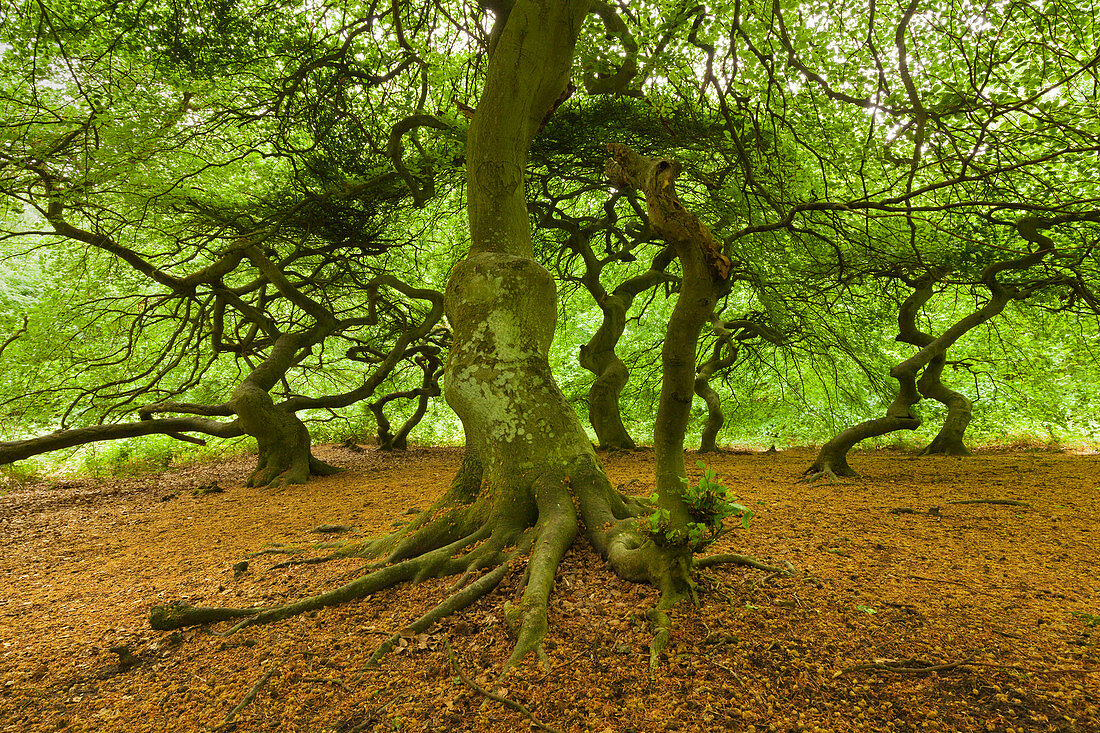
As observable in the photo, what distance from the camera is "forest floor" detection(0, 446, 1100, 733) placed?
169 cm

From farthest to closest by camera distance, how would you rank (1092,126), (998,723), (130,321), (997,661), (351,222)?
(130,321) → (351,222) → (1092,126) → (997,661) → (998,723)

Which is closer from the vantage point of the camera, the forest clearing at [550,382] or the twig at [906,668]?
the twig at [906,668]

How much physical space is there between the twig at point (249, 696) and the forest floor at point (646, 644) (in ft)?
0.05

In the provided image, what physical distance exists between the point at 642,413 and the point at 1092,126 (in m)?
8.63

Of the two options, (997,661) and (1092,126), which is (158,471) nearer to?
(997,661)

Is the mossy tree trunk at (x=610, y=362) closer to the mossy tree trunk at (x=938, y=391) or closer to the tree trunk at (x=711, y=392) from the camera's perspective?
the tree trunk at (x=711, y=392)

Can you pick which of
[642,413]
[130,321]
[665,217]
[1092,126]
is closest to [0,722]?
[665,217]

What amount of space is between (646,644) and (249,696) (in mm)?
1554

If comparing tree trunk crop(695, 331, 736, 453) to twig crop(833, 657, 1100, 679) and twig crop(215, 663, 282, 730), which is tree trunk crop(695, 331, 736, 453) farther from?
twig crop(215, 663, 282, 730)

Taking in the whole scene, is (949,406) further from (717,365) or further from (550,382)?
(550,382)

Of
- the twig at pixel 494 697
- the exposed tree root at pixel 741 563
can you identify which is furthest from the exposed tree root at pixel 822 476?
the twig at pixel 494 697

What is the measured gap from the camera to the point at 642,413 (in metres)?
11.8

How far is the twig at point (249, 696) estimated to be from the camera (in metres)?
1.84

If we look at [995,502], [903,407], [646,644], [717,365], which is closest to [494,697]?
[646,644]
